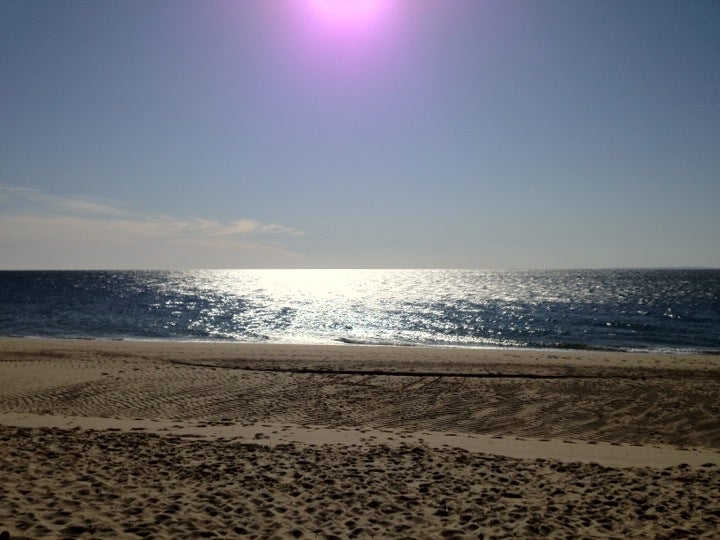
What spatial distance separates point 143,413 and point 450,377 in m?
11.4

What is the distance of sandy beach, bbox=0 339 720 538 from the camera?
21.6 ft

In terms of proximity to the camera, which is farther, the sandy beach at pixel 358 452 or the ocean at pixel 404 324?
the ocean at pixel 404 324

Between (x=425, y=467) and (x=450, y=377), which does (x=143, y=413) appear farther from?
(x=450, y=377)

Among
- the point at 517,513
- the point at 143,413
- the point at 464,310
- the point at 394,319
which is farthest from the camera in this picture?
the point at 464,310

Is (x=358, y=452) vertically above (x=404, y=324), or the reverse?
(x=358, y=452)

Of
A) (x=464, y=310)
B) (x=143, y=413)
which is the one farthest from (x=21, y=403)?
(x=464, y=310)

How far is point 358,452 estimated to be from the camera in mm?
10016

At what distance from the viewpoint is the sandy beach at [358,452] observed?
657cm

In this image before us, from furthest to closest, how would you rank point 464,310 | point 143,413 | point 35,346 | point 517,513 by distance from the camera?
1. point 464,310
2. point 35,346
3. point 143,413
4. point 517,513

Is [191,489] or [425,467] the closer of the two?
[191,489]

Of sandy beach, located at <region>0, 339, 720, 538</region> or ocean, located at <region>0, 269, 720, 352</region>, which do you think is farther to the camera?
ocean, located at <region>0, 269, 720, 352</region>

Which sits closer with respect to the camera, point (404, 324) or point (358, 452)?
point (358, 452)

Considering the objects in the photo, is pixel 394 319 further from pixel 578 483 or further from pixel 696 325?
pixel 578 483

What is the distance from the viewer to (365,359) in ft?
81.4
